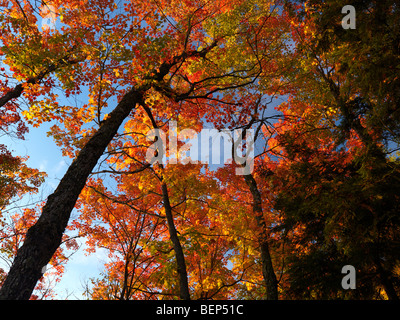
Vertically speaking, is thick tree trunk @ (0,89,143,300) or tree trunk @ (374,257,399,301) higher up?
thick tree trunk @ (0,89,143,300)

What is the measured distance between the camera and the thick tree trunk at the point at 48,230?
9.84 ft

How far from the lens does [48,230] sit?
3385 millimetres

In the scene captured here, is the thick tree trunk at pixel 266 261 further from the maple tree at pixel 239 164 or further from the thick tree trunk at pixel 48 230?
the thick tree trunk at pixel 48 230

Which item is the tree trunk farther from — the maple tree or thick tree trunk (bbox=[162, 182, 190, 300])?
thick tree trunk (bbox=[162, 182, 190, 300])

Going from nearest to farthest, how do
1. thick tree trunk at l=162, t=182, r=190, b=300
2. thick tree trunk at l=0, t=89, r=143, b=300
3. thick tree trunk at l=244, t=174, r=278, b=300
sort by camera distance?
thick tree trunk at l=0, t=89, r=143, b=300
thick tree trunk at l=162, t=182, r=190, b=300
thick tree trunk at l=244, t=174, r=278, b=300

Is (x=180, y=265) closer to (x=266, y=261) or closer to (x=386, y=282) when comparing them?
(x=266, y=261)

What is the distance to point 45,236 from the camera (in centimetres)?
332

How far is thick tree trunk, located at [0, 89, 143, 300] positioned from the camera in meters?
3.00

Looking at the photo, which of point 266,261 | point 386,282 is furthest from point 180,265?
point 386,282

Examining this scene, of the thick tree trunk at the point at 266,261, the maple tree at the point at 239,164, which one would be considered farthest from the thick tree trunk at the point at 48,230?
the thick tree trunk at the point at 266,261

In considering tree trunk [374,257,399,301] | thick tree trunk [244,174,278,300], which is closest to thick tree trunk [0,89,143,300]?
thick tree trunk [244,174,278,300]

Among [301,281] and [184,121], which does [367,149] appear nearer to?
[301,281]

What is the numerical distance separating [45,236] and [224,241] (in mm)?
9748

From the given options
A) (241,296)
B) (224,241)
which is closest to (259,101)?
→ (224,241)
